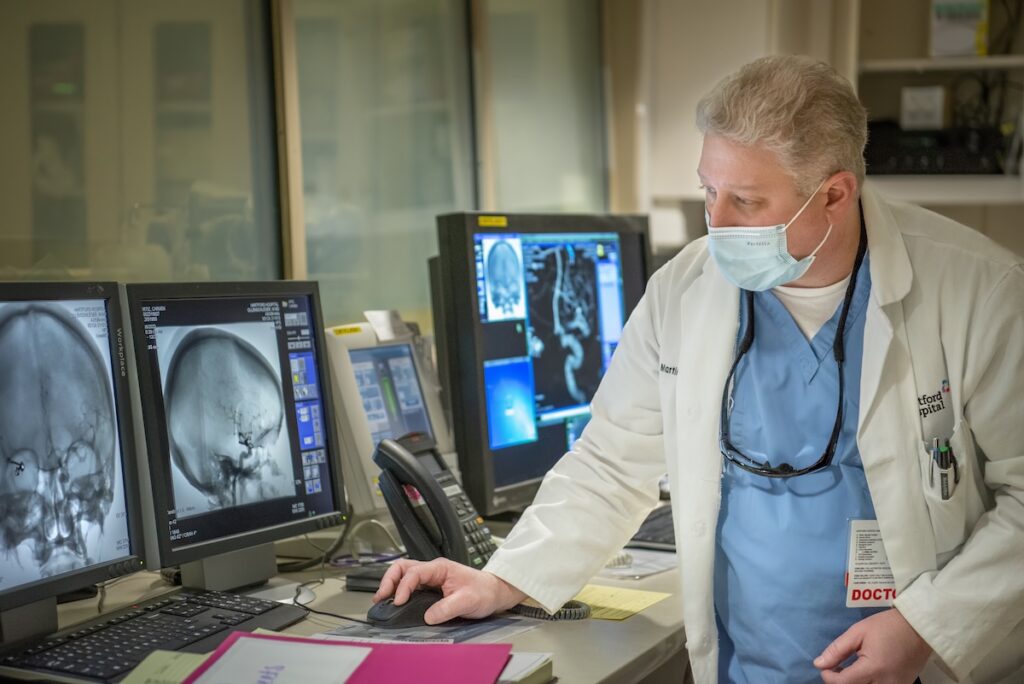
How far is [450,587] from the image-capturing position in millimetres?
1610

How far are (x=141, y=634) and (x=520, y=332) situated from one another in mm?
966

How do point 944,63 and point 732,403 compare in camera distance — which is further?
point 944,63

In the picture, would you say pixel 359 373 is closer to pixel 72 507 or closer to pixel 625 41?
pixel 72 507

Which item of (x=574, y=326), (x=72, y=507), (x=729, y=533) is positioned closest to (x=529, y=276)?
(x=574, y=326)

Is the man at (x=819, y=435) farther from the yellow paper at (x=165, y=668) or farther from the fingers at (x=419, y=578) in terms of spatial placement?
the yellow paper at (x=165, y=668)

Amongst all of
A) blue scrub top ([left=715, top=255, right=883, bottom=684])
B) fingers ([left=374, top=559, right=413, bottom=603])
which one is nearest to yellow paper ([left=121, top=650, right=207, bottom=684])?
fingers ([left=374, top=559, right=413, bottom=603])

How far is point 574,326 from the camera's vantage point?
7.80 feet

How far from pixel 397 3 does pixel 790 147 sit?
5.52ft

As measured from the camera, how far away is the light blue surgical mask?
1.58m

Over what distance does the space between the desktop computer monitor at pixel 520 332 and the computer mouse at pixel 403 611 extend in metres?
0.51

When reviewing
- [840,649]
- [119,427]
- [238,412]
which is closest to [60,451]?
[119,427]

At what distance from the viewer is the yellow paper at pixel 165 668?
1287mm

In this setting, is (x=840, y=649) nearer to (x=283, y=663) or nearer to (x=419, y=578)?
(x=419, y=578)

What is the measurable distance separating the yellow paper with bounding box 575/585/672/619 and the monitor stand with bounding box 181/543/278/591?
51cm
